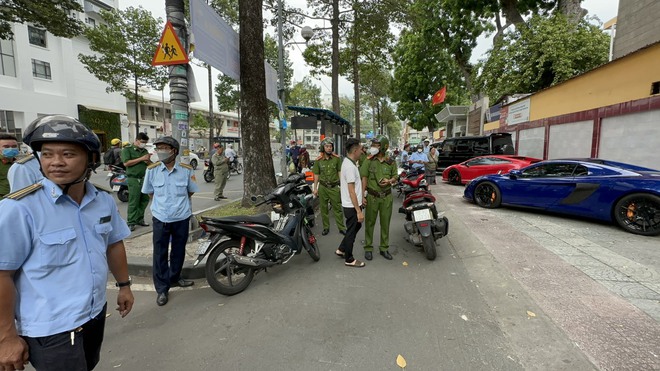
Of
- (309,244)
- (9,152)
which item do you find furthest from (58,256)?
(9,152)

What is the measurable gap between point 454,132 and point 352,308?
97.7 ft

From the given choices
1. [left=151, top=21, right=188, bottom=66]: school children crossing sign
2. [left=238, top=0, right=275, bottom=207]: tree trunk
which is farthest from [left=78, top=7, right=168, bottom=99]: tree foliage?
[left=151, top=21, right=188, bottom=66]: school children crossing sign

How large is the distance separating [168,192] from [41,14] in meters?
12.0

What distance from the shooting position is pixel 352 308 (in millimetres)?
3314

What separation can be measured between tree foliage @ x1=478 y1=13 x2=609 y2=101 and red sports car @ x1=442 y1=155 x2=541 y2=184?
6885mm

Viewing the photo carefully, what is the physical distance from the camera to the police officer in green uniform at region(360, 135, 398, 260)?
14.9 ft

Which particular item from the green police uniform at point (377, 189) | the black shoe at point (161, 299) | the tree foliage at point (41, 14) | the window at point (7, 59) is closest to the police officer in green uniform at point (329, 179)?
the green police uniform at point (377, 189)

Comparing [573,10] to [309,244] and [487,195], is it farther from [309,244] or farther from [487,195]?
[309,244]

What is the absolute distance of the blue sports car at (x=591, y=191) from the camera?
5.31 meters

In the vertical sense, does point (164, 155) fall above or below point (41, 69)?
below

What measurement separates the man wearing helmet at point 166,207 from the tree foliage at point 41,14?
37.4ft

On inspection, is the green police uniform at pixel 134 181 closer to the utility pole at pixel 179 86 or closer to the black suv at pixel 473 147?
the utility pole at pixel 179 86

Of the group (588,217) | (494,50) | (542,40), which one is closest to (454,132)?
(494,50)

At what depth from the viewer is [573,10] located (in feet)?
52.0
